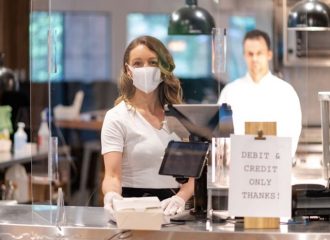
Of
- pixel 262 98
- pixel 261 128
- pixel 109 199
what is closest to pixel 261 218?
pixel 261 128

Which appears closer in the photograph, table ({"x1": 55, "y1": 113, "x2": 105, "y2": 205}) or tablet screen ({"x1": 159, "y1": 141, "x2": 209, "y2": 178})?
tablet screen ({"x1": 159, "y1": 141, "x2": 209, "y2": 178})

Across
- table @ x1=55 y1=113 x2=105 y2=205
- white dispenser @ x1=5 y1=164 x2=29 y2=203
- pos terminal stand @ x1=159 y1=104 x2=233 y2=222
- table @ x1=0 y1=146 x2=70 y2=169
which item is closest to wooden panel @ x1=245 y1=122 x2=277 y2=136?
pos terminal stand @ x1=159 y1=104 x2=233 y2=222

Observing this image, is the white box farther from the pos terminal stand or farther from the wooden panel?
the wooden panel

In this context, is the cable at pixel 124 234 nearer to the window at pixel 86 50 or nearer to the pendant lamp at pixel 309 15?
the pendant lamp at pixel 309 15

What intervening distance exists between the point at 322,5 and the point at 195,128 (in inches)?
64.3

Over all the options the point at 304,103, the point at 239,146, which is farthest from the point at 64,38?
the point at 239,146

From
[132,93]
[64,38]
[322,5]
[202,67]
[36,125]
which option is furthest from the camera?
[64,38]

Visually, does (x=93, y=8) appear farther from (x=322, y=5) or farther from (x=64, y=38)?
(x=322, y=5)

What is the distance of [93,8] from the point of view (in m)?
8.95

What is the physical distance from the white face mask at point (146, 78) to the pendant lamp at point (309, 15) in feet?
4.51

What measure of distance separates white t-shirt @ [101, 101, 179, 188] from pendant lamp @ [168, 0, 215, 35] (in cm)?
136

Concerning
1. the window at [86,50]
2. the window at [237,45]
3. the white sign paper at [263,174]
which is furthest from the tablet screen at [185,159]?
the window at [86,50]

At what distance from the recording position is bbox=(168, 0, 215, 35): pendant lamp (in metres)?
4.16

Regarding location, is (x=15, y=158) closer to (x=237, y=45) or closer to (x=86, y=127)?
(x=237, y=45)
